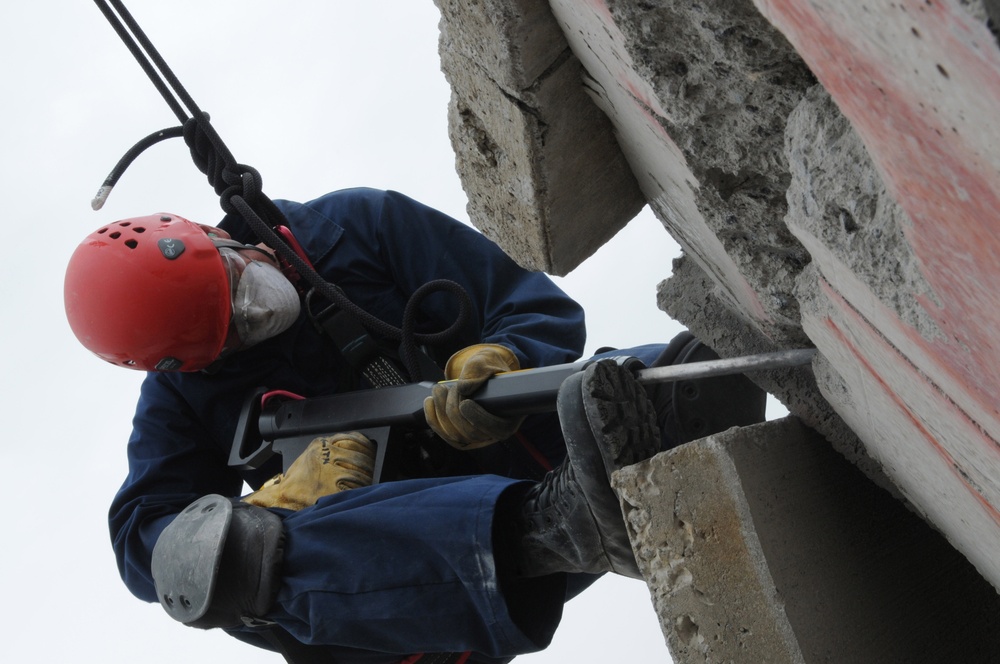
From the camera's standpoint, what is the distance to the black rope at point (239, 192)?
205 centimetres

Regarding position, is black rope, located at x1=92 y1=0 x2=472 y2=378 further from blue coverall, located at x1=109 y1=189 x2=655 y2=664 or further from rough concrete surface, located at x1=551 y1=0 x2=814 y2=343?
rough concrete surface, located at x1=551 y1=0 x2=814 y2=343

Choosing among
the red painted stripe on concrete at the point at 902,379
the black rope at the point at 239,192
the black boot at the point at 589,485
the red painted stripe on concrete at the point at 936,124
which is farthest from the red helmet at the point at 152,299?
the red painted stripe on concrete at the point at 936,124

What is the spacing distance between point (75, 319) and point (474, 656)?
1199 mm

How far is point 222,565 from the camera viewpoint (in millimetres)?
1816

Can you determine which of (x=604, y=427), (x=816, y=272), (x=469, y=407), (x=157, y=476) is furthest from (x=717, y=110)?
(x=157, y=476)

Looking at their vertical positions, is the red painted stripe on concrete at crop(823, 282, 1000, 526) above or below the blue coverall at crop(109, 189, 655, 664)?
above

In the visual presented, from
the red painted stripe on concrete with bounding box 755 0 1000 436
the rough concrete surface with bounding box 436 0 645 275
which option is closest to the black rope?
the rough concrete surface with bounding box 436 0 645 275

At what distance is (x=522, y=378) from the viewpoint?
1.73m

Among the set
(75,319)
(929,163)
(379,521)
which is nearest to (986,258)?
(929,163)

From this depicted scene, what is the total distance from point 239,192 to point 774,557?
157 centimetres

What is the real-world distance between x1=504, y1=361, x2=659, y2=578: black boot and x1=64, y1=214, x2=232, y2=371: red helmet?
887 millimetres

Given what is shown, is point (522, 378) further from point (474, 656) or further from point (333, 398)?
point (474, 656)

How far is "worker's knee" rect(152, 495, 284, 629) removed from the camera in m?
1.80

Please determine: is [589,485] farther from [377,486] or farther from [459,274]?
[459,274]
